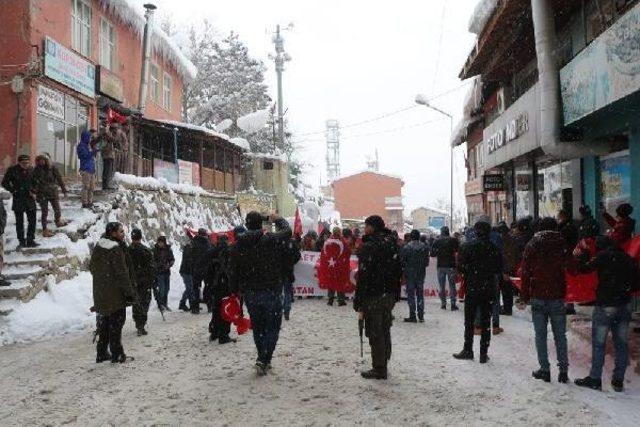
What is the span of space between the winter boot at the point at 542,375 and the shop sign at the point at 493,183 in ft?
52.6

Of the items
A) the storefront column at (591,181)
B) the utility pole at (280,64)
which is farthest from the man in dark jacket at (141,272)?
the utility pole at (280,64)

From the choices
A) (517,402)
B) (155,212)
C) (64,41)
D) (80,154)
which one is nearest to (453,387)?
(517,402)

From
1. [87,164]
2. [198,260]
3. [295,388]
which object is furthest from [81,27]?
[295,388]

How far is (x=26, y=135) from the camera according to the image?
15.8 meters

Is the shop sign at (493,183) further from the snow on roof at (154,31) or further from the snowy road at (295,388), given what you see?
the snow on roof at (154,31)

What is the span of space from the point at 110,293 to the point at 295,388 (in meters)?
2.90

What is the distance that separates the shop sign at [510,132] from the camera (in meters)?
14.7

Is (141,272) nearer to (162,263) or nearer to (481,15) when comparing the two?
(162,263)

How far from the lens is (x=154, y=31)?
78.8 ft

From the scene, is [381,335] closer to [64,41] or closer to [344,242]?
[344,242]

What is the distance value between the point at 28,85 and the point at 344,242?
1007cm

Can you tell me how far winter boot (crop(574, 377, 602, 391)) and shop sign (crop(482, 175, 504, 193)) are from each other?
16.3 m

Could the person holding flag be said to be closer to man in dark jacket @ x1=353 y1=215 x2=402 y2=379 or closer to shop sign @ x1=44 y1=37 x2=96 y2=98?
man in dark jacket @ x1=353 y1=215 x2=402 y2=379

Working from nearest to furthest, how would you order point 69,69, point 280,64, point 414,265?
point 414,265 < point 69,69 < point 280,64
